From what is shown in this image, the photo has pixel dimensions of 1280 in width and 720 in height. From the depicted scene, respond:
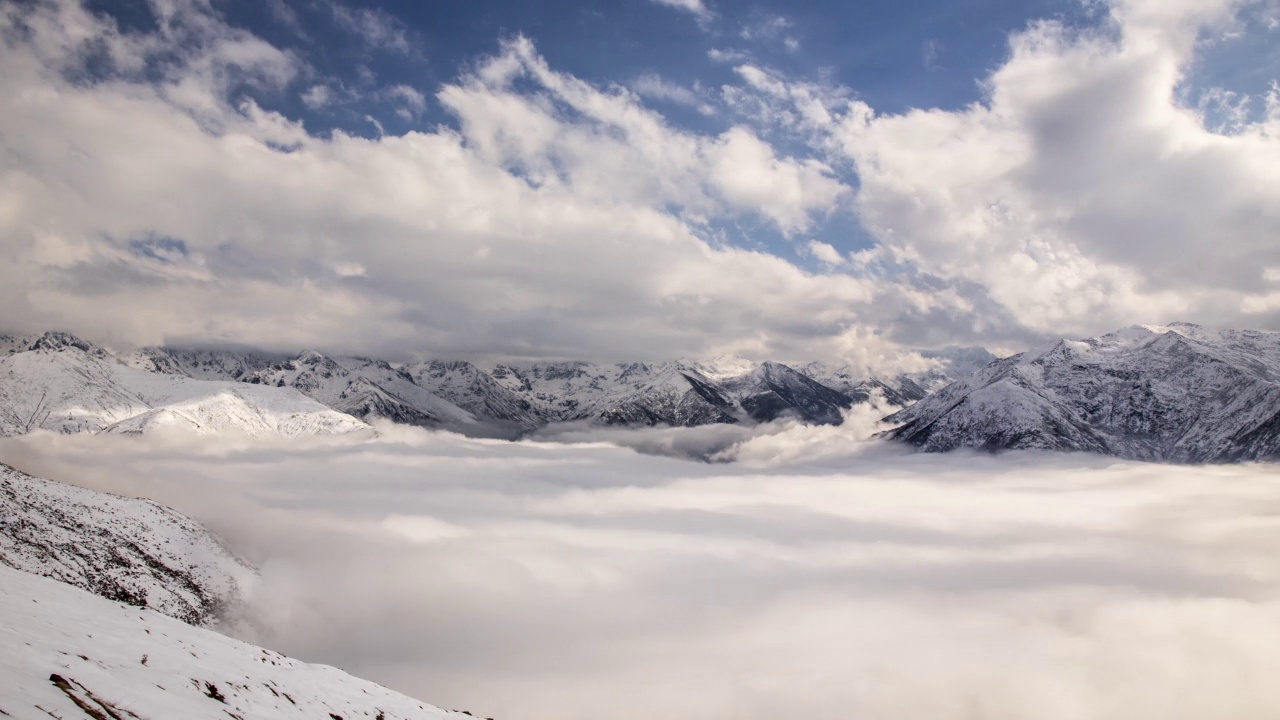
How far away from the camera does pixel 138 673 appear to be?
1067 inches

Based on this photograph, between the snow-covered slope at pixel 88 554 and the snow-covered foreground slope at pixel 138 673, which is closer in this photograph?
the snow-covered foreground slope at pixel 138 673

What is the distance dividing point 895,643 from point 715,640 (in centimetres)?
5716

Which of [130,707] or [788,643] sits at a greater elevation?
[130,707]

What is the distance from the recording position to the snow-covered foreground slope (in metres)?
21.1

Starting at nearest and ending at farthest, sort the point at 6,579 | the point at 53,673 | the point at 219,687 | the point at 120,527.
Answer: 1. the point at 53,673
2. the point at 219,687
3. the point at 6,579
4. the point at 120,527

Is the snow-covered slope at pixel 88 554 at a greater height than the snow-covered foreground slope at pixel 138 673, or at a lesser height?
lesser

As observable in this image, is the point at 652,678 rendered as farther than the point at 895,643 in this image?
No

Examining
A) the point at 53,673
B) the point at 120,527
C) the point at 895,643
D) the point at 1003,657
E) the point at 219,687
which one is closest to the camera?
the point at 53,673

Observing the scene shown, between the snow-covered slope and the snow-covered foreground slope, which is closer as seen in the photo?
the snow-covered foreground slope

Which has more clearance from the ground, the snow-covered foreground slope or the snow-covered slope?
the snow-covered foreground slope

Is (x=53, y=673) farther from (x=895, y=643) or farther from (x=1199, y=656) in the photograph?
(x=1199, y=656)

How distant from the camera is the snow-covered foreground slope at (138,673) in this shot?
830 inches

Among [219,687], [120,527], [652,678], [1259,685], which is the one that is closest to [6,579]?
[219,687]

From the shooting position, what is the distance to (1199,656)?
16425 cm
